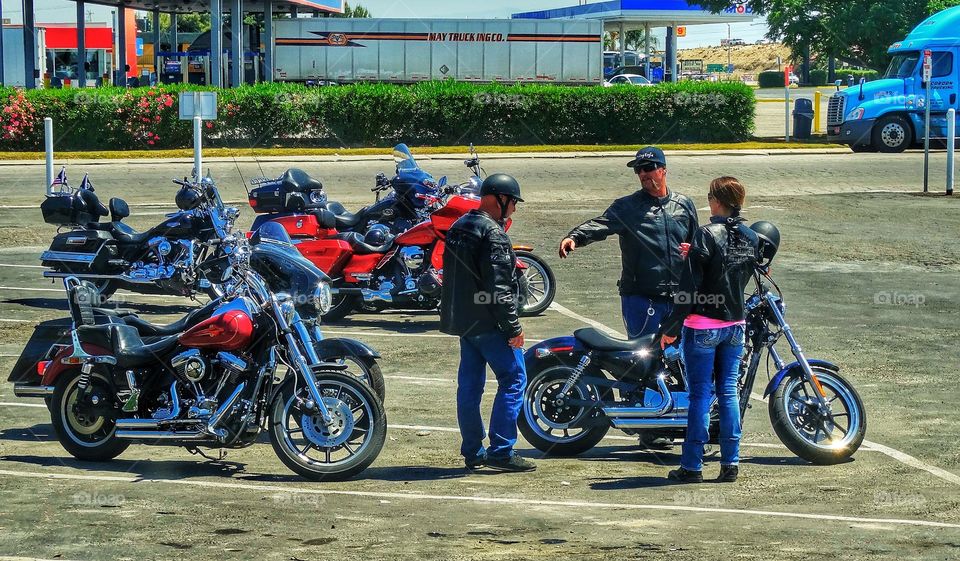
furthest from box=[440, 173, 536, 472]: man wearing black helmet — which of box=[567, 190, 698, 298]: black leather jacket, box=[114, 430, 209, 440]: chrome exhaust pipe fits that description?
box=[114, 430, 209, 440]: chrome exhaust pipe

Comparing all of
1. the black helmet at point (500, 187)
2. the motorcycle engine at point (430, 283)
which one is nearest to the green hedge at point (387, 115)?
the motorcycle engine at point (430, 283)

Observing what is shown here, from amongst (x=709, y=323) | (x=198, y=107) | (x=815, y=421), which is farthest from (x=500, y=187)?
(x=198, y=107)

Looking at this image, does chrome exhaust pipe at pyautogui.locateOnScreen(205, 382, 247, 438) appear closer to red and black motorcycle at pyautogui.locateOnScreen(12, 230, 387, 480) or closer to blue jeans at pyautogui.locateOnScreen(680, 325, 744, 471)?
red and black motorcycle at pyautogui.locateOnScreen(12, 230, 387, 480)

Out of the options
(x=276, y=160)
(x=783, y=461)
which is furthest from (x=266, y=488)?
(x=276, y=160)

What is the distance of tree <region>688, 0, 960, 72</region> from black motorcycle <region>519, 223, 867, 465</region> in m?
33.6

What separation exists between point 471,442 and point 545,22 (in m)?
42.7

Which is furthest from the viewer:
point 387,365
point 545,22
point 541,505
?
point 545,22

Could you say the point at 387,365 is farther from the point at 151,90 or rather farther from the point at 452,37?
the point at 452,37

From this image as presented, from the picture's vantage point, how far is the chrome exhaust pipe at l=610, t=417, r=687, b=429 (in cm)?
Answer: 797

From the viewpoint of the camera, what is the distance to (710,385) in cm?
758

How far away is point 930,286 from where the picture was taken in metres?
14.8

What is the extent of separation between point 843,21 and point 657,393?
115 feet

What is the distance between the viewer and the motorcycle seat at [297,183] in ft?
42.8

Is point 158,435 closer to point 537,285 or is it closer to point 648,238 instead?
point 648,238
